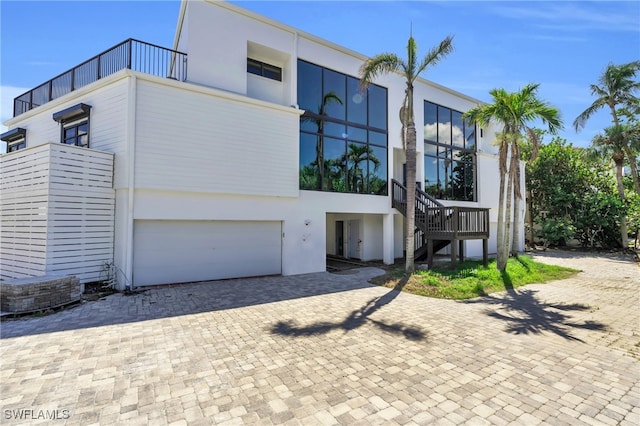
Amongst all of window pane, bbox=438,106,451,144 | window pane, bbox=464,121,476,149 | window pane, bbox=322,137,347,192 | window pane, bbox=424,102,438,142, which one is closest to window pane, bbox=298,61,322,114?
window pane, bbox=322,137,347,192

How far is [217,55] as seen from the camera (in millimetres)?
10219

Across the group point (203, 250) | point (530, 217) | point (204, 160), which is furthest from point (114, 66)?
point (530, 217)

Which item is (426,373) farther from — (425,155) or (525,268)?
(425,155)

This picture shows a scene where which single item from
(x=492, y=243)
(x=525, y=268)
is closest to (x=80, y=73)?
(x=525, y=268)

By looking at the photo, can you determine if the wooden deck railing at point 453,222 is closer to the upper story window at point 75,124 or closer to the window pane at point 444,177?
the window pane at point 444,177

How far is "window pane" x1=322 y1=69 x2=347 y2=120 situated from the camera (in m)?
12.6

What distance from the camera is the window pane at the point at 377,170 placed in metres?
13.7

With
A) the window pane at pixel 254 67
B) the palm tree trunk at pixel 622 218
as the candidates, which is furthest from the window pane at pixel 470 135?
the window pane at pixel 254 67

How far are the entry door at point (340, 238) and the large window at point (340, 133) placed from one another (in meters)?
3.95

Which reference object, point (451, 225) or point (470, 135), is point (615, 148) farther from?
point (451, 225)

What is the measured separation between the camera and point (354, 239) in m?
16.0

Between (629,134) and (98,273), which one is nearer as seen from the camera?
(98,273)

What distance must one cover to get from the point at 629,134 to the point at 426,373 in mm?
24312

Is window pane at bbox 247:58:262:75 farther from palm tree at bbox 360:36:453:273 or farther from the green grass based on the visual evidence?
the green grass
